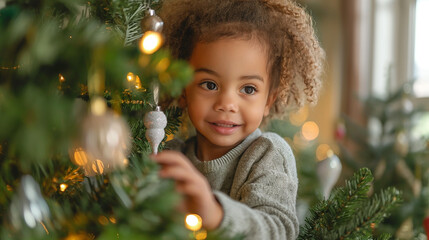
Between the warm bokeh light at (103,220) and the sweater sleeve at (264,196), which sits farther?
the sweater sleeve at (264,196)

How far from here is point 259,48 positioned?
2.26 feet

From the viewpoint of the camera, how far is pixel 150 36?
0.33 meters

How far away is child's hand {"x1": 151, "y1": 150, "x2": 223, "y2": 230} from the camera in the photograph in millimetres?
394

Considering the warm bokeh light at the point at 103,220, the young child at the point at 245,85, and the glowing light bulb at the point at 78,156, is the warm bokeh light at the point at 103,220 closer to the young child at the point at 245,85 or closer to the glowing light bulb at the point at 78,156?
the glowing light bulb at the point at 78,156

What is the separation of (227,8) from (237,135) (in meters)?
0.23

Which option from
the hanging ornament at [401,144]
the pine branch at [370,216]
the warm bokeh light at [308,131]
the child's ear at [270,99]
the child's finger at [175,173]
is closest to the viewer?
the child's finger at [175,173]

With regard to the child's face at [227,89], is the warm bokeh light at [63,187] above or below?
below

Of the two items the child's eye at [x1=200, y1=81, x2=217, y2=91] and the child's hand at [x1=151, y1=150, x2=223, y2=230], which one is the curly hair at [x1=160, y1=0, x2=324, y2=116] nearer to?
the child's eye at [x1=200, y1=81, x2=217, y2=91]

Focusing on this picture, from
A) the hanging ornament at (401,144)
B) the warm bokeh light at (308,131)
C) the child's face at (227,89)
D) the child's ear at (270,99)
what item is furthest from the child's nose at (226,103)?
the warm bokeh light at (308,131)

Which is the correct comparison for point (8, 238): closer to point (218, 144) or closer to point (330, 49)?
point (218, 144)

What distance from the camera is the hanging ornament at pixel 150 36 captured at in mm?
321

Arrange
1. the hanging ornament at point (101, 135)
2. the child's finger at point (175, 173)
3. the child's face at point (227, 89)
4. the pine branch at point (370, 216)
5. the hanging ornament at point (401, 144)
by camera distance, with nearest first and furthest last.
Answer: the hanging ornament at point (101, 135) < the child's finger at point (175, 173) < the pine branch at point (370, 216) < the child's face at point (227, 89) < the hanging ornament at point (401, 144)

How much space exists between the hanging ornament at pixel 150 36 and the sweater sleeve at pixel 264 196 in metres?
0.18

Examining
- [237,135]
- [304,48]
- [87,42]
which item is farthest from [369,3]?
[87,42]
